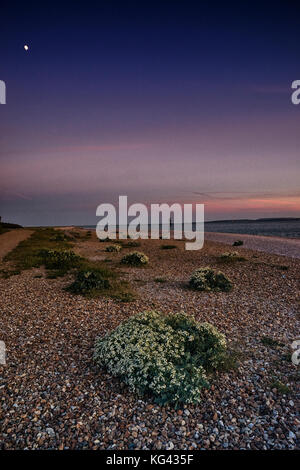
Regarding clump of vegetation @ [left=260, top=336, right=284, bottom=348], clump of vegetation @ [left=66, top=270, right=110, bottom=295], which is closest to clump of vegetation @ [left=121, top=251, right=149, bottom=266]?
clump of vegetation @ [left=66, top=270, right=110, bottom=295]

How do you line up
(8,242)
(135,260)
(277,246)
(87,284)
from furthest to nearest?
(8,242) < (277,246) < (135,260) < (87,284)

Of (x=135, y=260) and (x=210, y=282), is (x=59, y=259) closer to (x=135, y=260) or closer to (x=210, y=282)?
(x=135, y=260)

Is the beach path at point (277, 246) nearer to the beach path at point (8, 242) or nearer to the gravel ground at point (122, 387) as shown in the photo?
the gravel ground at point (122, 387)

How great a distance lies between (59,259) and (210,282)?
12.2 metres

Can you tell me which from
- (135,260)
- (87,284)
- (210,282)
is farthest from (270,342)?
(135,260)

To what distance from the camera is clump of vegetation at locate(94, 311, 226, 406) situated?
580 cm

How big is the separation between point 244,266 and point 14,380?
1562 cm

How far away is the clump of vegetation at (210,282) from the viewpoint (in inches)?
533

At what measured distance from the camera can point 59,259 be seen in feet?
69.1

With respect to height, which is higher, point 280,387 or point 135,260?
point 135,260

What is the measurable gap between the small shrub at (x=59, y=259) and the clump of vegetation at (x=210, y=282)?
30.1ft

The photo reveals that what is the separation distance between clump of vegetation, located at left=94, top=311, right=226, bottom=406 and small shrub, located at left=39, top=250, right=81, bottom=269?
12.4m

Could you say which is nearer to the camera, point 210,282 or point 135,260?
point 210,282

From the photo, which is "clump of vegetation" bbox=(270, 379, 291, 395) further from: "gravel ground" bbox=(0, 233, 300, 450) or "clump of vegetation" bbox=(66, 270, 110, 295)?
"clump of vegetation" bbox=(66, 270, 110, 295)
